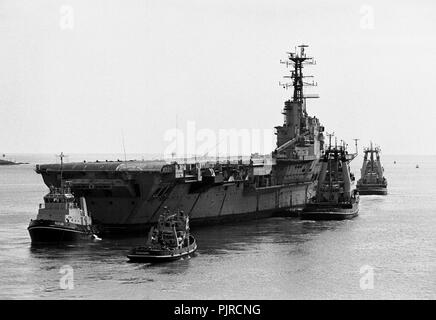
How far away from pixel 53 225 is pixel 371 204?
33.8 m

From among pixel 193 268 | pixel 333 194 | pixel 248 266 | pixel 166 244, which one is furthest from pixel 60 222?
pixel 333 194

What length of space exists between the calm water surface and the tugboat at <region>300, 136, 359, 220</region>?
2.96 metres

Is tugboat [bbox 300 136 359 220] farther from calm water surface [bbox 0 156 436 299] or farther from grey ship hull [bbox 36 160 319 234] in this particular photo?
grey ship hull [bbox 36 160 319 234]

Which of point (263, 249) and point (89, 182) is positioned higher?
point (89, 182)

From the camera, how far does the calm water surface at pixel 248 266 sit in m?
24.3

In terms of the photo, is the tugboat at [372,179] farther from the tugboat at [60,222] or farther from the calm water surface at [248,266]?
the tugboat at [60,222]

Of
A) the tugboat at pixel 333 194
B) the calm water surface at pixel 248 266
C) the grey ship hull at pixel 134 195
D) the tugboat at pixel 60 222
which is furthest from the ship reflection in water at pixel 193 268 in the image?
the tugboat at pixel 333 194

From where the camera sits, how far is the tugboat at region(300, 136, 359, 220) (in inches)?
1801

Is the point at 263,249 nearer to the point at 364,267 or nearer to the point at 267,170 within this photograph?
the point at 364,267

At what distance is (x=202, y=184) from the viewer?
3903 centimetres

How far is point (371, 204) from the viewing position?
60.8 metres

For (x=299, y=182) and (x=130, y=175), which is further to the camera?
(x=299, y=182)
